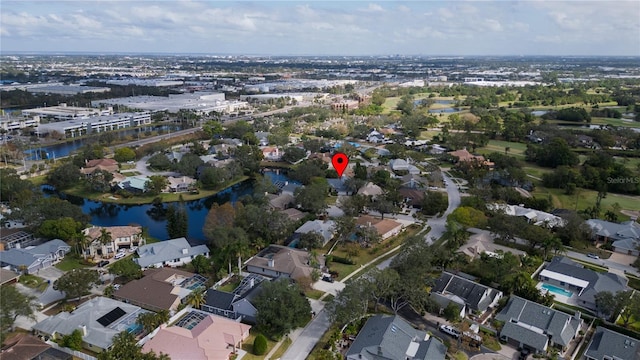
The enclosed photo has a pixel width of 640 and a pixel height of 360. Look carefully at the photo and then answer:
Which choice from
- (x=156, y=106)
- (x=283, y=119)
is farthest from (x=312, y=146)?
(x=156, y=106)

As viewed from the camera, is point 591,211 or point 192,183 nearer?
point 591,211

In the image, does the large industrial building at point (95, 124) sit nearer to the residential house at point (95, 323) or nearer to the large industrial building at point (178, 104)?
the large industrial building at point (178, 104)

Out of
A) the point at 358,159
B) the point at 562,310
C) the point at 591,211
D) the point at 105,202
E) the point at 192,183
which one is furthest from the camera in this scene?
the point at 358,159

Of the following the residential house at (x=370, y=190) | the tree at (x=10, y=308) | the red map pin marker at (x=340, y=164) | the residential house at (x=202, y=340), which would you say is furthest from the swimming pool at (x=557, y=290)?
the tree at (x=10, y=308)

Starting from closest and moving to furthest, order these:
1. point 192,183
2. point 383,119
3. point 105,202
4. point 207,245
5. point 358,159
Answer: point 207,245, point 105,202, point 192,183, point 358,159, point 383,119

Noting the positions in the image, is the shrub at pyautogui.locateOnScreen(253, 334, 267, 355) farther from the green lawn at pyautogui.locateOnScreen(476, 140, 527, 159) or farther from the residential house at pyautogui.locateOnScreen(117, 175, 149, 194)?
the green lawn at pyautogui.locateOnScreen(476, 140, 527, 159)

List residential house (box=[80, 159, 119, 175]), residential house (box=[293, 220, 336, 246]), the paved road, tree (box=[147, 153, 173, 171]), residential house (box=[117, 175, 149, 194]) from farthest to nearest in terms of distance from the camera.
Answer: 1. tree (box=[147, 153, 173, 171])
2. residential house (box=[80, 159, 119, 175])
3. residential house (box=[117, 175, 149, 194])
4. residential house (box=[293, 220, 336, 246])
5. the paved road

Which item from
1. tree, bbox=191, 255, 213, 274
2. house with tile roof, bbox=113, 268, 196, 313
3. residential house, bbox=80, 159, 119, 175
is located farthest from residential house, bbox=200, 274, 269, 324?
residential house, bbox=80, 159, 119, 175

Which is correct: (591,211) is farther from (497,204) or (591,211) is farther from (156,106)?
(156,106)
